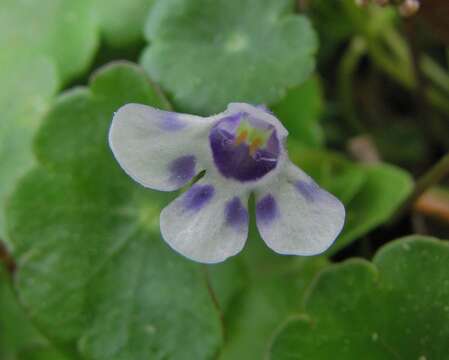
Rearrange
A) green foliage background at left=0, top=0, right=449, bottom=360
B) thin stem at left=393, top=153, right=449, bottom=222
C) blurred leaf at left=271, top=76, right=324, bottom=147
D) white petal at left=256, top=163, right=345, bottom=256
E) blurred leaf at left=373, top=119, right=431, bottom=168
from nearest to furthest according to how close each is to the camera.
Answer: white petal at left=256, top=163, right=345, bottom=256, green foliage background at left=0, top=0, right=449, bottom=360, thin stem at left=393, top=153, right=449, bottom=222, blurred leaf at left=271, top=76, right=324, bottom=147, blurred leaf at left=373, top=119, right=431, bottom=168

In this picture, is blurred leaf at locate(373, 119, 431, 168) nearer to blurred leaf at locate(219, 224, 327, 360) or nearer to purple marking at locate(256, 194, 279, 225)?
blurred leaf at locate(219, 224, 327, 360)

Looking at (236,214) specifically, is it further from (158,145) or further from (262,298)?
(262,298)

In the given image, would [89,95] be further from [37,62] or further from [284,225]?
[284,225]

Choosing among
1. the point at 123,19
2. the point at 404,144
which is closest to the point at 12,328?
the point at 123,19

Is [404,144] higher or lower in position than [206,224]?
lower

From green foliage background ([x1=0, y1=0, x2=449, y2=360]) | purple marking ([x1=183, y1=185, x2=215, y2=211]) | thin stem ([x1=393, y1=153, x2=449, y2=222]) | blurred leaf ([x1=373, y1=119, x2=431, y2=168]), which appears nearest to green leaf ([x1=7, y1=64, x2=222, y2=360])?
green foliage background ([x1=0, y1=0, x2=449, y2=360])

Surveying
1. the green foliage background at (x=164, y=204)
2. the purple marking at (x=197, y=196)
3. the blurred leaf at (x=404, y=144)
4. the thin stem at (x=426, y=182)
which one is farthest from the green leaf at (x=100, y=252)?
the blurred leaf at (x=404, y=144)

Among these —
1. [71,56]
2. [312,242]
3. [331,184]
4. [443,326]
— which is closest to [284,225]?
[312,242]
